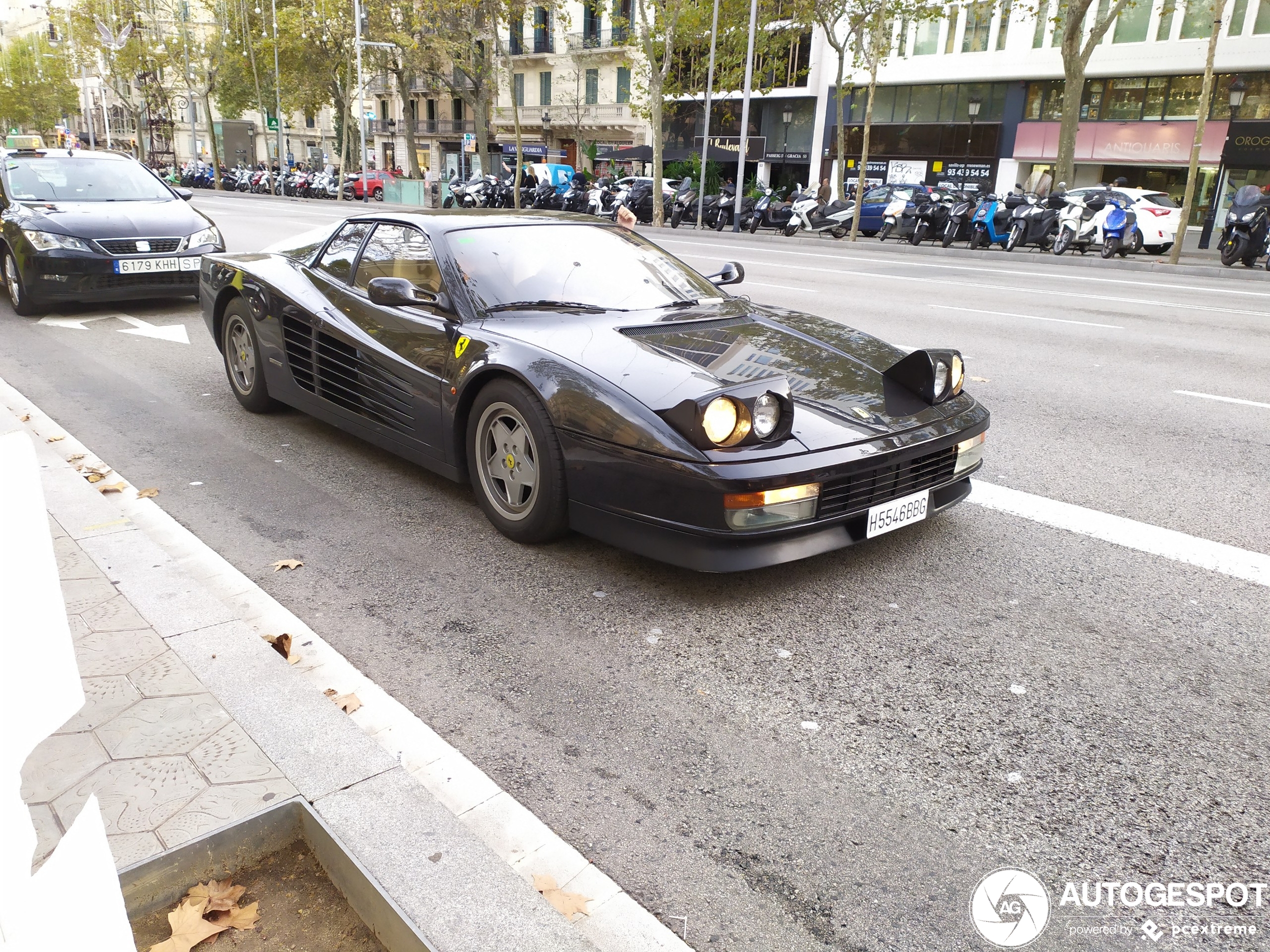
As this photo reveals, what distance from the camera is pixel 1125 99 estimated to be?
110ft

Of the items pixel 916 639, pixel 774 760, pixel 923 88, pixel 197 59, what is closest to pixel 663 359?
pixel 916 639

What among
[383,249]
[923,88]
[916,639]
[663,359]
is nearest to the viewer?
[916,639]

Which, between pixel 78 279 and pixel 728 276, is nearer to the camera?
pixel 728 276

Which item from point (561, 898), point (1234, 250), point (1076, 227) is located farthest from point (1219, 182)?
point (561, 898)

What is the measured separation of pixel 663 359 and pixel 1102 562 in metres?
1.95

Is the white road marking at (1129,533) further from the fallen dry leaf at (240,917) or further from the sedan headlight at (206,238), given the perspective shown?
the sedan headlight at (206,238)

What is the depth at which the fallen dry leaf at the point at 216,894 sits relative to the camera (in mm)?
1955

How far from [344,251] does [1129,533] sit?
4.05 m

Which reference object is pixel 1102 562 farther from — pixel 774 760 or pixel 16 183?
pixel 16 183

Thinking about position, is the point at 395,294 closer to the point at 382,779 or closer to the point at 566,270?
the point at 566,270

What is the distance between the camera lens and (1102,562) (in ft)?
12.9

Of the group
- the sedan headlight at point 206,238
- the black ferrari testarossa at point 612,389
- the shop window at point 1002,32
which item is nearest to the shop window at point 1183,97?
the shop window at point 1002,32

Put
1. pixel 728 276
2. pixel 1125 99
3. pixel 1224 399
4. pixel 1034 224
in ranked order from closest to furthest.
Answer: pixel 728 276 < pixel 1224 399 < pixel 1034 224 < pixel 1125 99

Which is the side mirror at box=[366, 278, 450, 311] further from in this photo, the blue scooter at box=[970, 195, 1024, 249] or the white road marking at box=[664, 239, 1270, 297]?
the blue scooter at box=[970, 195, 1024, 249]
